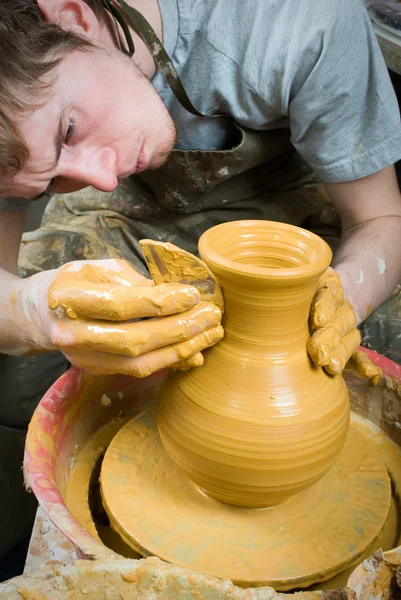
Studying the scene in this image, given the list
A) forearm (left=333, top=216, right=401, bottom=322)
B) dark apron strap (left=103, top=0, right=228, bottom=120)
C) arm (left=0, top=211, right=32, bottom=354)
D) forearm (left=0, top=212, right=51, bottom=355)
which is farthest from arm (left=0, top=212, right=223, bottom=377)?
dark apron strap (left=103, top=0, right=228, bottom=120)

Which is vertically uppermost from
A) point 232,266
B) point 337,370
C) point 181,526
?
point 232,266

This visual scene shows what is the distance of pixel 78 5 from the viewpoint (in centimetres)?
137

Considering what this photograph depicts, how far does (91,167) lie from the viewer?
129 centimetres

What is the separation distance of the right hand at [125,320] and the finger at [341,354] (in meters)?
0.20

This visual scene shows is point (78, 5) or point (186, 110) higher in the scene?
point (78, 5)

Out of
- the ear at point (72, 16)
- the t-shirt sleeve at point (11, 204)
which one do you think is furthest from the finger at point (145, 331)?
the t-shirt sleeve at point (11, 204)

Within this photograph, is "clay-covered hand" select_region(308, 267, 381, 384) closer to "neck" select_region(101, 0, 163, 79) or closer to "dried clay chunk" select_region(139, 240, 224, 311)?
"dried clay chunk" select_region(139, 240, 224, 311)

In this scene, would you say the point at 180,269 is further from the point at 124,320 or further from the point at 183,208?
the point at 183,208

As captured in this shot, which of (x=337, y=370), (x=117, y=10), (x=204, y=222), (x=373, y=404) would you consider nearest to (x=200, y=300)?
(x=337, y=370)

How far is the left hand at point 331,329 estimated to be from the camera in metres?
1.06

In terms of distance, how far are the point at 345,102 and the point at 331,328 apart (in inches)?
29.1

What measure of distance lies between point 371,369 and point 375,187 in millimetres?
584

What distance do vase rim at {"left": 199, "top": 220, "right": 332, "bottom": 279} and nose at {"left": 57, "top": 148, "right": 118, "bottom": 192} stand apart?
340 mm

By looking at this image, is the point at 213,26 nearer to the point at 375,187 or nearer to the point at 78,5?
the point at 78,5
